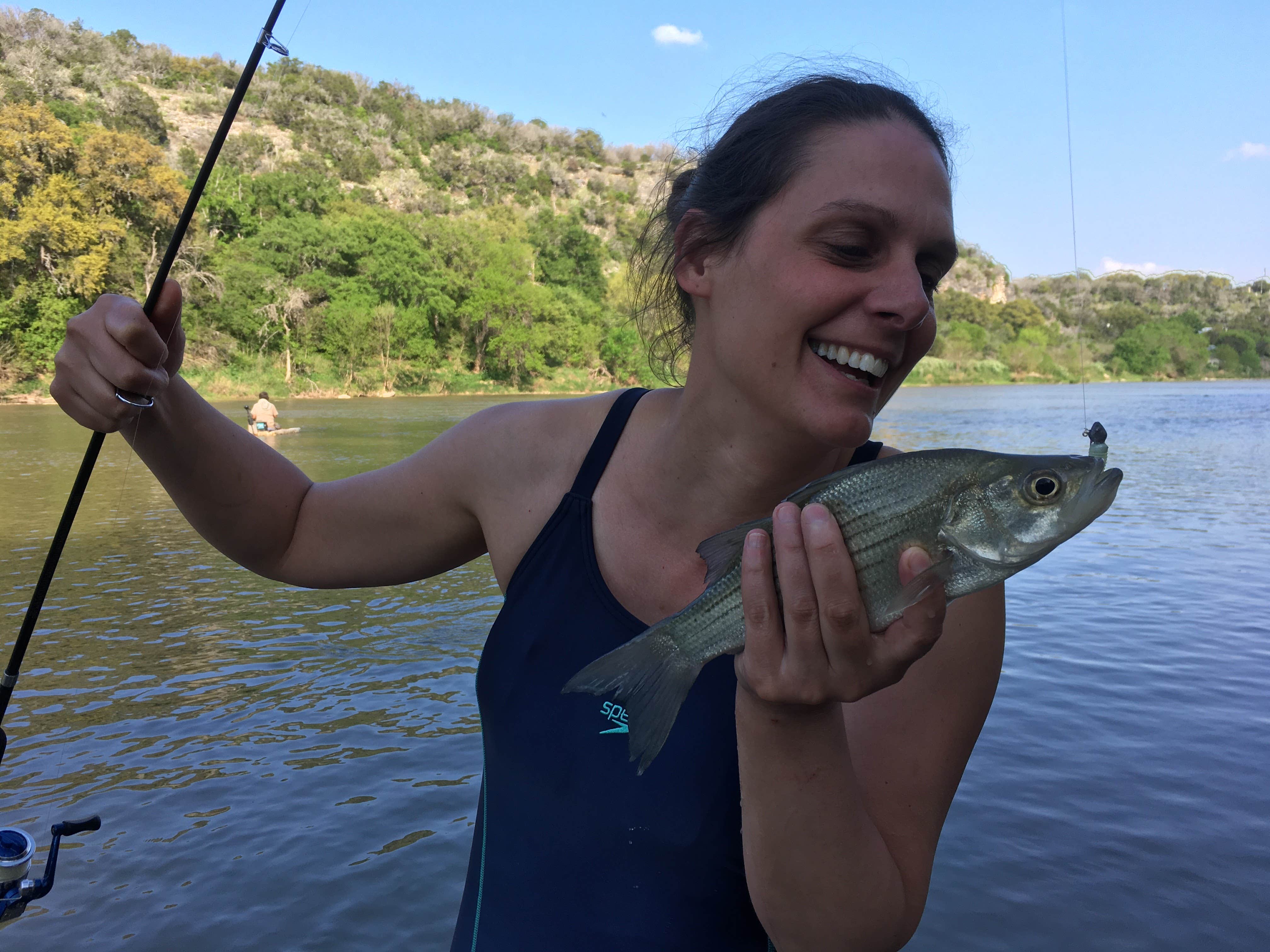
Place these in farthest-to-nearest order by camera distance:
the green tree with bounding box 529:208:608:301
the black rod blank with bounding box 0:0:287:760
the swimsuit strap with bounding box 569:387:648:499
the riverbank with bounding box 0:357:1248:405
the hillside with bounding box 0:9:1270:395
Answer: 1. the green tree with bounding box 529:208:608:301
2. the riverbank with bounding box 0:357:1248:405
3. the hillside with bounding box 0:9:1270:395
4. the black rod blank with bounding box 0:0:287:760
5. the swimsuit strap with bounding box 569:387:648:499

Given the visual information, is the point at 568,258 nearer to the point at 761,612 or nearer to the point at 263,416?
the point at 263,416

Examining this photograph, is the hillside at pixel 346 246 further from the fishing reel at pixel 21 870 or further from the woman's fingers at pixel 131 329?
the fishing reel at pixel 21 870

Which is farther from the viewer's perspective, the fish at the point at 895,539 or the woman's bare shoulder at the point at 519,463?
the woman's bare shoulder at the point at 519,463

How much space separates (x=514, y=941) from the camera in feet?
6.38

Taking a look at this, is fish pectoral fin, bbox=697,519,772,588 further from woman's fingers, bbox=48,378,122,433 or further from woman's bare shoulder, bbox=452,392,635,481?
woman's fingers, bbox=48,378,122,433

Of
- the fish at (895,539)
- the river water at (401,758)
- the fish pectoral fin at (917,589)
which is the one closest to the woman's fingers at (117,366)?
the fish at (895,539)

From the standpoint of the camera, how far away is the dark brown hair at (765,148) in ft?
6.20

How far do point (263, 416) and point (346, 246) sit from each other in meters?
38.1

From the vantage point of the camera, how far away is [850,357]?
1.77 m

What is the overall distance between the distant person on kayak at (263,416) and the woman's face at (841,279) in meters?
25.9

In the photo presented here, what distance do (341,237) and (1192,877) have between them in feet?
204

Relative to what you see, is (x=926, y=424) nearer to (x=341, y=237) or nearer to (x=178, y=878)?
(x=178, y=878)

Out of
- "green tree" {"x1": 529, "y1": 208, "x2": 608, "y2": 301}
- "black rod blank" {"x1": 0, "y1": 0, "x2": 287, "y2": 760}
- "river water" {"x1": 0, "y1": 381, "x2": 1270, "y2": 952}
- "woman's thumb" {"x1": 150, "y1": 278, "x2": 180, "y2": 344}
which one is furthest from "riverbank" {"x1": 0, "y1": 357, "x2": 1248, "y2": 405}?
"woman's thumb" {"x1": 150, "y1": 278, "x2": 180, "y2": 344}

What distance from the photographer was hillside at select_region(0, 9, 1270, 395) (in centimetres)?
4566
